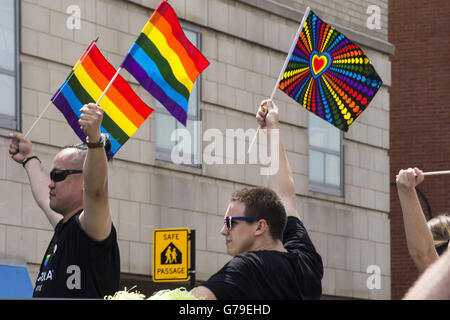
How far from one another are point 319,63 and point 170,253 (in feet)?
11.0

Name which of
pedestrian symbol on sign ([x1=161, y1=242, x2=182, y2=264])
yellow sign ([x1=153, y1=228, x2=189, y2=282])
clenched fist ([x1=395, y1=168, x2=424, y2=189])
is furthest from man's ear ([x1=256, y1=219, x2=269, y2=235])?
pedestrian symbol on sign ([x1=161, y1=242, x2=182, y2=264])

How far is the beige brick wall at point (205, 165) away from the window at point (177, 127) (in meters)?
0.13

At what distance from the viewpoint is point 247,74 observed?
17.3m

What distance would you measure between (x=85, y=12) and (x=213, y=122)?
9.12 ft

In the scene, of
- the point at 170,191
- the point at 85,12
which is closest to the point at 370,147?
the point at 170,191

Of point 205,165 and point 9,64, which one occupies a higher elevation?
point 9,64

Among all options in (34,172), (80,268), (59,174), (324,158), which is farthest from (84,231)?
(324,158)

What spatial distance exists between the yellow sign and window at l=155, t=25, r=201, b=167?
4.06 meters

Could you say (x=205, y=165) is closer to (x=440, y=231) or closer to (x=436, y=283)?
(x=440, y=231)

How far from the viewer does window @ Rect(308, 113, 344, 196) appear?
18906mm

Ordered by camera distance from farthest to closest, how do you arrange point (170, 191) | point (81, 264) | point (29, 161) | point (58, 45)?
point (170, 191)
point (58, 45)
point (29, 161)
point (81, 264)

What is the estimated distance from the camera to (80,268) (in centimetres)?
571

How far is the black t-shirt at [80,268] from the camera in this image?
5684 millimetres
